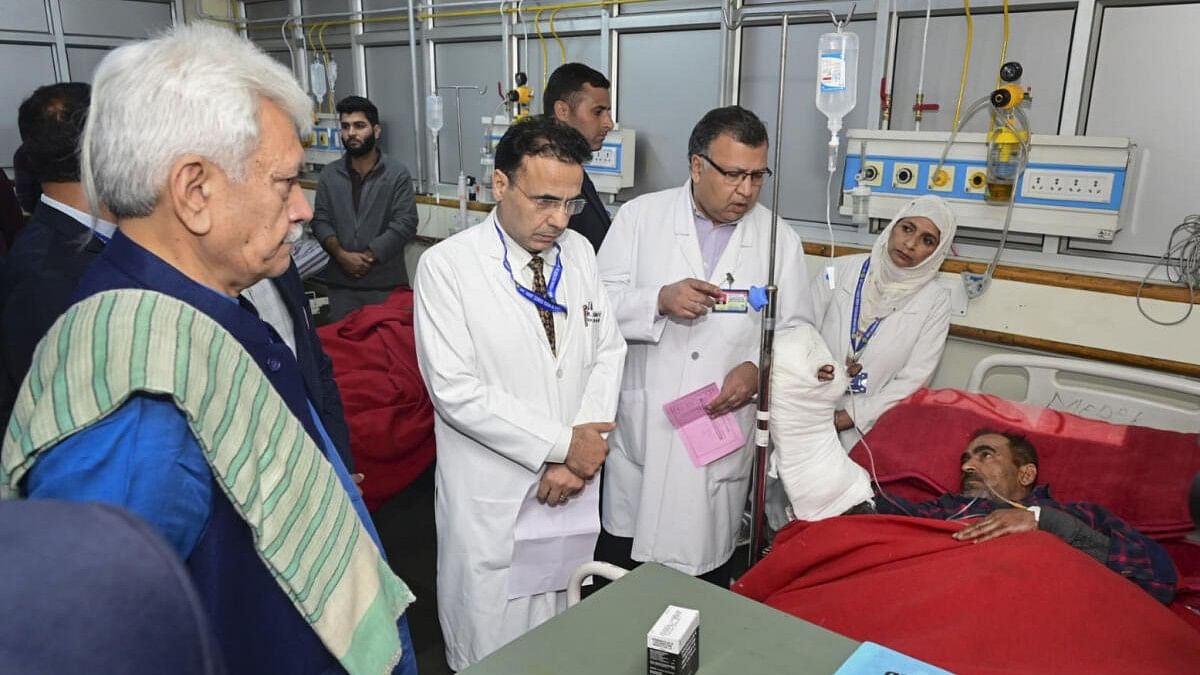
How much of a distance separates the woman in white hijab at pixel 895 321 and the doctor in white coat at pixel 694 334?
25cm

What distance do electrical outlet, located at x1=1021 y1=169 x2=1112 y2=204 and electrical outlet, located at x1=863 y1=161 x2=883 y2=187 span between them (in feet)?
1.43

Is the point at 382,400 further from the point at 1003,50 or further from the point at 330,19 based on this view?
the point at 330,19

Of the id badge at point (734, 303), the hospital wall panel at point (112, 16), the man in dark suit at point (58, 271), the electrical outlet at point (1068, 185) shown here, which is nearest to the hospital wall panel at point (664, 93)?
the electrical outlet at point (1068, 185)

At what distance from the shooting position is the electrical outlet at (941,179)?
8.36ft

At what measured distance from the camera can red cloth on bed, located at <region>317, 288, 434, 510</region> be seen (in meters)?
2.61

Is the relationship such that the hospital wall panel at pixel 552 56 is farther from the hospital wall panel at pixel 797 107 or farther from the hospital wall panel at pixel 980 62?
the hospital wall panel at pixel 980 62

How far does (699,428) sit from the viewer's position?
2168 mm

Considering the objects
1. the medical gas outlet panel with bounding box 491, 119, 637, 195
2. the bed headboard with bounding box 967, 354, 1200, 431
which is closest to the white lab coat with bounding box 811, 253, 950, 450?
the bed headboard with bounding box 967, 354, 1200, 431

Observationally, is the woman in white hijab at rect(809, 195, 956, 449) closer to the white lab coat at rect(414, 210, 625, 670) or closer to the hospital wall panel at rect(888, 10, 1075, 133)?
the hospital wall panel at rect(888, 10, 1075, 133)

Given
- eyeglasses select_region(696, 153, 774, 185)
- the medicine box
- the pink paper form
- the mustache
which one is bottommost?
the pink paper form

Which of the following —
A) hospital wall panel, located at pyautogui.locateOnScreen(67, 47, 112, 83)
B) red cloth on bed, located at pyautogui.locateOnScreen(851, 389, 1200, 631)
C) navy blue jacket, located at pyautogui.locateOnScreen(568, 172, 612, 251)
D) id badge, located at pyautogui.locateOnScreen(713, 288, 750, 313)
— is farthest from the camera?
hospital wall panel, located at pyautogui.locateOnScreen(67, 47, 112, 83)

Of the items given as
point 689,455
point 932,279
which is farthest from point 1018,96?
point 689,455

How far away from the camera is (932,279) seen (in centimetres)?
246

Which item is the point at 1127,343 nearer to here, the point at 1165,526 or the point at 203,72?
the point at 1165,526
